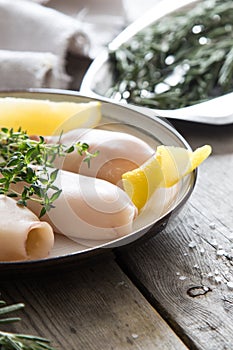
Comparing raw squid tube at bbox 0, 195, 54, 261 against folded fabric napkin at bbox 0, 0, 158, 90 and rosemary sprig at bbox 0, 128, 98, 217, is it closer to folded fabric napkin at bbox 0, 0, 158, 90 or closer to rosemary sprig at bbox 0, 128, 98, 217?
rosemary sprig at bbox 0, 128, 98, 217

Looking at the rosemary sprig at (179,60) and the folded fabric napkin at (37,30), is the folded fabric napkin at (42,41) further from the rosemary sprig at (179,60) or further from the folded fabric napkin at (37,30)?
the rosemary sprig at (179,60)

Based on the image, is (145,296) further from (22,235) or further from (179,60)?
(179,60)

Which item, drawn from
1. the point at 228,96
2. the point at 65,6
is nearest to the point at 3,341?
the point at 228,96

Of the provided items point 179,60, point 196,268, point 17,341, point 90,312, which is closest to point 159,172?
point 196,268

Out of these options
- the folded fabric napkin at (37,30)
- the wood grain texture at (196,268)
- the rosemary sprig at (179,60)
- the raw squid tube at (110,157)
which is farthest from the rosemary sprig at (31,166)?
the folded fabric napkin at (37,30)

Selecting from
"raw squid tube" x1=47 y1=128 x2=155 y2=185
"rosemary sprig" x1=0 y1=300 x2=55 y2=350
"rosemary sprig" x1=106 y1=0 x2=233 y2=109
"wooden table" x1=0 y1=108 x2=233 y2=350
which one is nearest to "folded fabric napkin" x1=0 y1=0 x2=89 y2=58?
"rosemary sprig" x1=106 y1=0 x2=233 y2=109

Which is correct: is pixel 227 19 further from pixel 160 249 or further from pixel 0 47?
pixel 160 249
